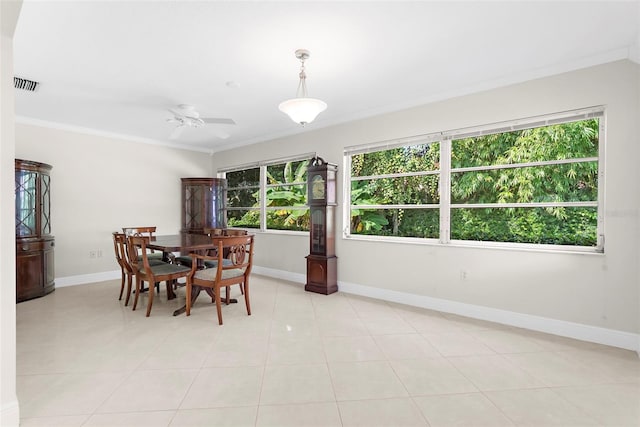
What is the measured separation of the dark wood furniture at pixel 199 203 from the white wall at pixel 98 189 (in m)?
0.24

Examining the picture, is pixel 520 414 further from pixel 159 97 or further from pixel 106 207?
pixel 106 207

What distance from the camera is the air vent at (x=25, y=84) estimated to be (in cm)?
330

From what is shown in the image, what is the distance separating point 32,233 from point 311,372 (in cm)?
443

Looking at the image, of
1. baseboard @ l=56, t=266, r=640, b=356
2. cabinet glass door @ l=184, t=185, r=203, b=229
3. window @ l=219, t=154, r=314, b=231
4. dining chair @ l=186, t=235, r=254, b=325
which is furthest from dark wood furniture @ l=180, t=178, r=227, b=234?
dining chair @ l=186, t=235, r=254, b=325

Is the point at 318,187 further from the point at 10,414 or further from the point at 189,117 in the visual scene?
the point at 10,414

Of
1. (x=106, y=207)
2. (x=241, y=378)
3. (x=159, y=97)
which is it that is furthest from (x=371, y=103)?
(x=106, y=207)

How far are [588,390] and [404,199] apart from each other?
264cm

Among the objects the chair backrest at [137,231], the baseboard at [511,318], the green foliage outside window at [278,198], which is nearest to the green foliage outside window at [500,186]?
the baseboard at [511,318]

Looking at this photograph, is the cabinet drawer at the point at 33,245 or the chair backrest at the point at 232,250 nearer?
the chair backrest at the point at 232,250

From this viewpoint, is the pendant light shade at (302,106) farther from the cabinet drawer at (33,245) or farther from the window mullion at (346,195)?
the cabinet drawer at (33,245)

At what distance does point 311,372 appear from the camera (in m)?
2.34

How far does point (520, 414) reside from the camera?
1.86 m

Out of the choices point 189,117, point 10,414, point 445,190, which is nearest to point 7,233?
point 10,414

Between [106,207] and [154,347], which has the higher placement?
[106,207]
